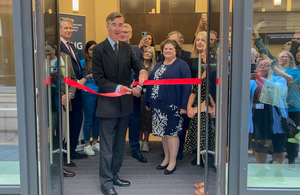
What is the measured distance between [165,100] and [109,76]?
77 cm

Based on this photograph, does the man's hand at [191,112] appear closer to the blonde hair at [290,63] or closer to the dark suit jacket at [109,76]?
the dark suit jacket at [109,76]

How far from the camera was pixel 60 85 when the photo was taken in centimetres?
240

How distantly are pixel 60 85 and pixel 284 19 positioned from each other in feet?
5.82

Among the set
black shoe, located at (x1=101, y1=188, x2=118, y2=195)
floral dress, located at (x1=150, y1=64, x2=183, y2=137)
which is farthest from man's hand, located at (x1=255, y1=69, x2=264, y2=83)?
black shoe, located at (x1=101, y1=188, x2=118, y2=195)

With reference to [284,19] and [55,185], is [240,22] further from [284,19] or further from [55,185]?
[55,185]

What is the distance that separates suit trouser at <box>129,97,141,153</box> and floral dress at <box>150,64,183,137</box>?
0.63 m

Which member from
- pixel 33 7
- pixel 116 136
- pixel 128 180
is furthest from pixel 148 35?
pixel 33 7

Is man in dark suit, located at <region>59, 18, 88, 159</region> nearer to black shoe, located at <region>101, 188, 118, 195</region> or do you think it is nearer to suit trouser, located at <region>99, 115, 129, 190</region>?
suit trouser, located at <region>99, 115, 129, 190</region>

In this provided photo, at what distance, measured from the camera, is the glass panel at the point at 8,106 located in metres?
2.10

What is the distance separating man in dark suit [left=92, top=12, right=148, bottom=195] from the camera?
280 centimetres

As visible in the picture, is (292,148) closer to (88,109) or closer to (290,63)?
(290,63)

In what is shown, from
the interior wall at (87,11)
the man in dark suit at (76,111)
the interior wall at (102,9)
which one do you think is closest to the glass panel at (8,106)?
the man in dark suit at (76,111)

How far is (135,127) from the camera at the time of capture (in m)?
4.02

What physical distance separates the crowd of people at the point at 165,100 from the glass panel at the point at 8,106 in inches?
11.6
